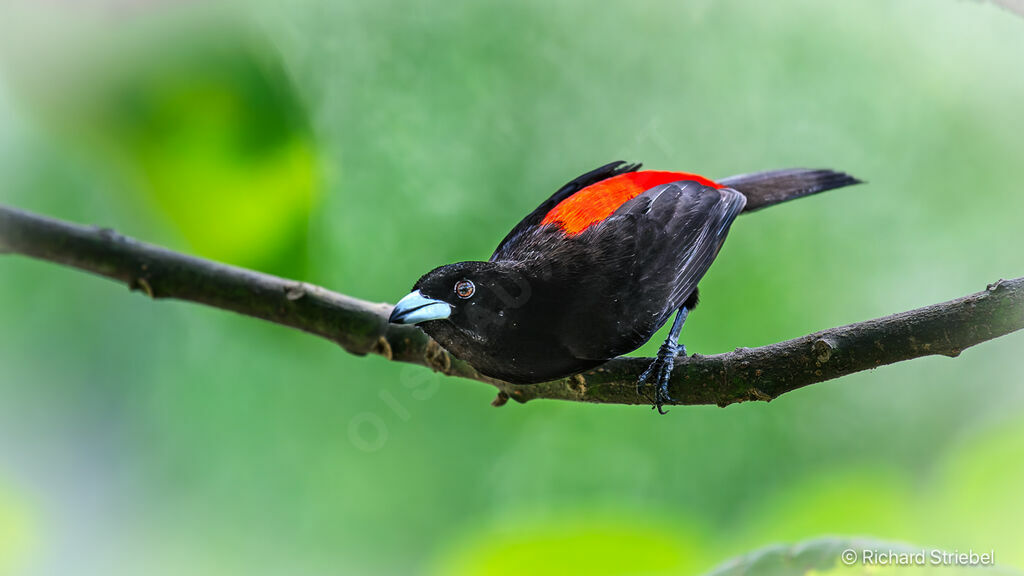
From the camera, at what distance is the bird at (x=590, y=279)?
1.01 meters

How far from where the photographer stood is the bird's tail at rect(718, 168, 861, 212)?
4.51 ft

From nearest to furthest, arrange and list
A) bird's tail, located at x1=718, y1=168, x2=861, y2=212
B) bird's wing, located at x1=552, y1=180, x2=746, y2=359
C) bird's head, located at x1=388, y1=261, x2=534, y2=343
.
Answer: bird's head, located at x1=388, y1=261, x2=534, y2=343 → bird's wing, located at x1=552, y1=180, x2=746, y2=359 → bird's tail, located at x1=718, y1=168, x2=861, y2=212

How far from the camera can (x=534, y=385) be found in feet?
3.77

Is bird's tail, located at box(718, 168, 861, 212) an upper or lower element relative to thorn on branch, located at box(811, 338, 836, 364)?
upper

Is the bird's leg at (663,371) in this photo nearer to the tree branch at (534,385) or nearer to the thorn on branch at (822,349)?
the tree branch at (534,385)

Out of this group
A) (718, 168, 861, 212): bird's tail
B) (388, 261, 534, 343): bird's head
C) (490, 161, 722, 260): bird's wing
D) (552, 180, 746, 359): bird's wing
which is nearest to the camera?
(388, 261, 534, 343): bird's head

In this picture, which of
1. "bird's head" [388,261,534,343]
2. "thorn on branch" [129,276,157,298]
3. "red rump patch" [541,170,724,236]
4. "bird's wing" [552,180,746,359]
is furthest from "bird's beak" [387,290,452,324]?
"thorn on branch" [129,276,157,298]

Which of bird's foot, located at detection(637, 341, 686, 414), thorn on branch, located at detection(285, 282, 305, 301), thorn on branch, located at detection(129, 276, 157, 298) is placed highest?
thorn on branch, located at detection(129, 276, 157, 298)

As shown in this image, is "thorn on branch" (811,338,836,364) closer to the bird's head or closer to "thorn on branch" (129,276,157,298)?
the bird's head

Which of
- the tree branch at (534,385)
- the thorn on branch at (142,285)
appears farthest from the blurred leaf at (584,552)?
the thorn on branch at (142,285)

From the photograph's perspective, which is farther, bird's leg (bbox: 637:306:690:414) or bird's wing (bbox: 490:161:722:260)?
bird's wing (bbox: 490:161:722:260)

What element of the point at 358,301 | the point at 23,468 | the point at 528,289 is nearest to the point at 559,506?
the point at 358,301

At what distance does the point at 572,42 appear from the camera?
229 centimetres

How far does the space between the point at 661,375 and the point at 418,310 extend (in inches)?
14.2
